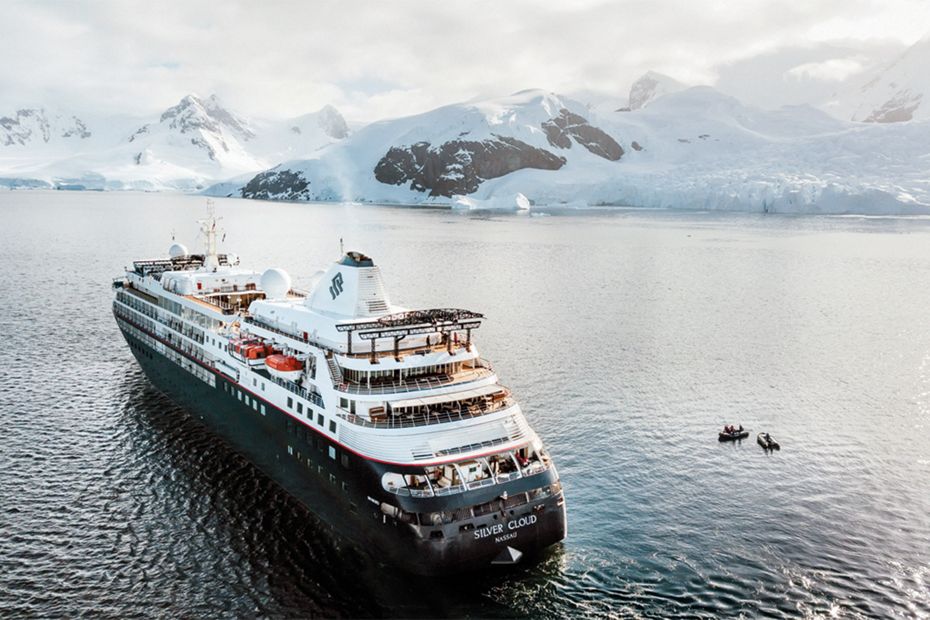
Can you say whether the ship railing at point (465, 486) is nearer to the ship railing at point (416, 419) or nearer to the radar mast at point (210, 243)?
the ship railing at point (416, 419)

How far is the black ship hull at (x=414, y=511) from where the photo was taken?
2816 cm

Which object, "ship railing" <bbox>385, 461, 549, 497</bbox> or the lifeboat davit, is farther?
the lifeboat davit

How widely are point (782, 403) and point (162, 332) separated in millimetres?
46569

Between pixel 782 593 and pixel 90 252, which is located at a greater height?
pixel 90 252

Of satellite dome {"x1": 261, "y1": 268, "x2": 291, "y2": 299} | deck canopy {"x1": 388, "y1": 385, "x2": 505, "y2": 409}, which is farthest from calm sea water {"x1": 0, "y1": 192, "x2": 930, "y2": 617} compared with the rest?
satellite dome {"x1": 261, "y1": 268, "x2": 291, "y2": 299}

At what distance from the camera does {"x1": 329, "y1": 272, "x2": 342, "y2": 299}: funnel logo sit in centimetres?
3853

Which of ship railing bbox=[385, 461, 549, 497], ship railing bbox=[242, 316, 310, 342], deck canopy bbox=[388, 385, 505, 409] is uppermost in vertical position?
ship railing bbox=[242, 316, 310, 342]

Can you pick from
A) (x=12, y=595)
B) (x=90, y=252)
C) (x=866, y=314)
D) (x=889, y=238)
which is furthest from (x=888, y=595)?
(x=889, y=238)

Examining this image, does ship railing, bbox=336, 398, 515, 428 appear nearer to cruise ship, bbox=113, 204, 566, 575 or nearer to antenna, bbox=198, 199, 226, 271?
cruise ship, bbox=113, 204, 566, 575

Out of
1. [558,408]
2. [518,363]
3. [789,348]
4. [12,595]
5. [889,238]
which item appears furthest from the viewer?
[889,238]

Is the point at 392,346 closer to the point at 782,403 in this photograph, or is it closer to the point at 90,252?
the point at 782,403

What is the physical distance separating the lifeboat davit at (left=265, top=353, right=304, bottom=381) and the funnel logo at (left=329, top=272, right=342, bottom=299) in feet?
14.1

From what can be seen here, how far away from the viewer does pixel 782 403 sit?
167ft

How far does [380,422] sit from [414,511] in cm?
460
